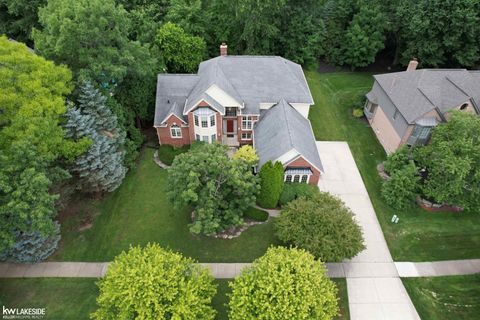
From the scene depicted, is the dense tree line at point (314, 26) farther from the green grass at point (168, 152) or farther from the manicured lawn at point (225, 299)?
the manicured lawn at point (225, 299)

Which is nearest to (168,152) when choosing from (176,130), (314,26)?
(176,130)

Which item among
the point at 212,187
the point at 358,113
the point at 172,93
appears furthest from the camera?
the point at 358,113

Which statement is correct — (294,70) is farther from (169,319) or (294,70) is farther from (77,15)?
(169,319)

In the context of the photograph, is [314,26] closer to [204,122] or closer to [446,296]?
[204,122]

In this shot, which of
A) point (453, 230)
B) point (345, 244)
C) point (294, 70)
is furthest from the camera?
point (294, 70)

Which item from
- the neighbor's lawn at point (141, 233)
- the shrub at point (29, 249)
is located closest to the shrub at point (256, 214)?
the neighbor's lawn at point (141, 233)

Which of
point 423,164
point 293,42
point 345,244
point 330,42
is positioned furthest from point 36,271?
point 330,42
